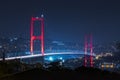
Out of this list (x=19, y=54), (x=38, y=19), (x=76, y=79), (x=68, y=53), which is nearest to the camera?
(x=76, y=79)

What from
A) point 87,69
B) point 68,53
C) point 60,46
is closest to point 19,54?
point 68,53

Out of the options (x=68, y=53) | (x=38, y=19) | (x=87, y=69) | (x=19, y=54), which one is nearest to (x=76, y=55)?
(x=68, y=53)

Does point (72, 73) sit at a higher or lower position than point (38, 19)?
lower

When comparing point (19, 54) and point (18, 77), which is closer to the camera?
point (18, 77)

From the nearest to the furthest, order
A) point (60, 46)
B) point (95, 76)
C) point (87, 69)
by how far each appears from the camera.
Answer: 1. point (95, 76)
2. point (87, 69)
3. point (60, 46)

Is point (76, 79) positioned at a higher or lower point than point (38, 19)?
lower

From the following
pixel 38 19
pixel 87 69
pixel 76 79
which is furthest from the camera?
pixel 38 19

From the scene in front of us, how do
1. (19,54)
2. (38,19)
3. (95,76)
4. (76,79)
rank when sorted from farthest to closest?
(38,19), (19,54), (95,76), (76,79)

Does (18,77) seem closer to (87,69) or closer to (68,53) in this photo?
(87,69)

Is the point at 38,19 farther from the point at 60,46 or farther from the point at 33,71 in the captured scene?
the point at 33,71
